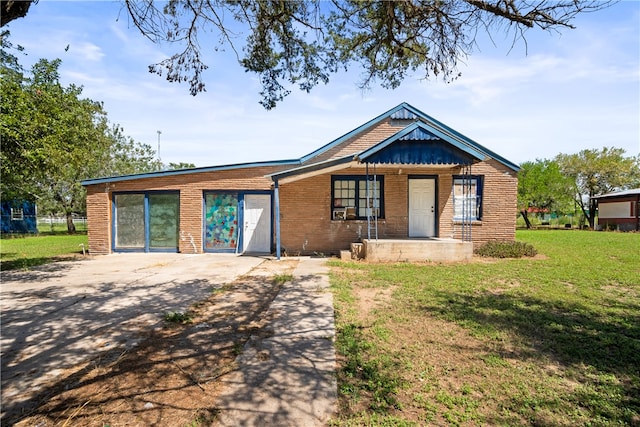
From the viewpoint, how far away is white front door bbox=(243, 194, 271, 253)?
12625mm

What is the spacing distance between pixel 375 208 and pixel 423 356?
858 cm

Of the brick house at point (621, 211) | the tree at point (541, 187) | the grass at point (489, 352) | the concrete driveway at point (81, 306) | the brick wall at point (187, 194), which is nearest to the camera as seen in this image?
the grass at point (489, 352)

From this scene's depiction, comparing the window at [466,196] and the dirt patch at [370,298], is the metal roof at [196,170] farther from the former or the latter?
the dirt patch at [370,298]

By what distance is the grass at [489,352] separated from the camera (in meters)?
2.69

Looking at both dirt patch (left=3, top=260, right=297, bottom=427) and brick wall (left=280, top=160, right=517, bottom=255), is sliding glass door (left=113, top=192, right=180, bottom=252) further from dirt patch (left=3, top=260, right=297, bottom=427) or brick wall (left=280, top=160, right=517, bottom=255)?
dirt patch (left=3, top=260, right=297, bottom=427)

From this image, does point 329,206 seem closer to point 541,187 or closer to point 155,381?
point 155,381

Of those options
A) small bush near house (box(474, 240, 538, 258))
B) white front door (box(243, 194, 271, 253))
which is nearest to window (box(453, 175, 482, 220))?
small bush near house (box(474, 240, 538, 258))

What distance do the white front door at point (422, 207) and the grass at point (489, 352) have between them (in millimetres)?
5203

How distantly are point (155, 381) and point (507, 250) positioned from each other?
1146cm

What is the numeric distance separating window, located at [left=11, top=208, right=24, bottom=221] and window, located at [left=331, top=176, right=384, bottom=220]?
30025 millimetres

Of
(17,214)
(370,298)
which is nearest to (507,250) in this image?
(370,298)

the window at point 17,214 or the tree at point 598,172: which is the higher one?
the tree at point 598,172

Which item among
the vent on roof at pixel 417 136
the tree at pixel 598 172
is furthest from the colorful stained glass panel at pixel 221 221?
the tree at pixel 598 172

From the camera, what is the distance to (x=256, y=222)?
12648mm
